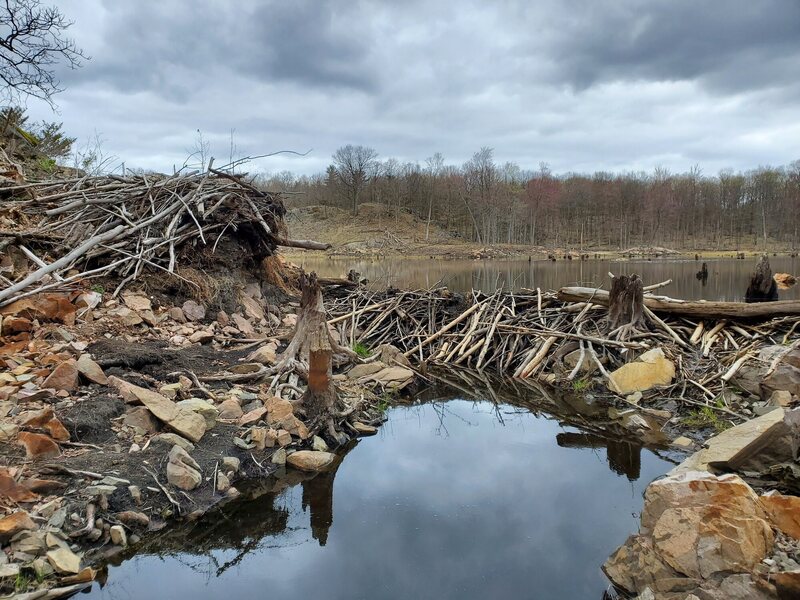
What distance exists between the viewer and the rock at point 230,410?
20.1ft

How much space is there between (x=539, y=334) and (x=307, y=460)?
5.57 m

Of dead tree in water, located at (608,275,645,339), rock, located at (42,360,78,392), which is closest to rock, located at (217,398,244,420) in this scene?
rock, located at (42,360,78,392)

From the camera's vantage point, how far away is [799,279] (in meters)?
26.3

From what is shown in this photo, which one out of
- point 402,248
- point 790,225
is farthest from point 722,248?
point 402,248

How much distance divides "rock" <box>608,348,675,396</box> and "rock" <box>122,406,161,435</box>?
6.54m

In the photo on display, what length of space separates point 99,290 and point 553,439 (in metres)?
6.91

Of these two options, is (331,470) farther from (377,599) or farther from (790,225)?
(790,225)

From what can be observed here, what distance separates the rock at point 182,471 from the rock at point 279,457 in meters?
0.89

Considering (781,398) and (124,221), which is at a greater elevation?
(124,221)

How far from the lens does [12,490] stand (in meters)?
3.94

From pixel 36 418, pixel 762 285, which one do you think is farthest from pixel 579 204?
pixel 36 418

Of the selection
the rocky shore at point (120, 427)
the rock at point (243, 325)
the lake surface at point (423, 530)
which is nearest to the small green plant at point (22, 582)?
the rocky shore at point (120, 427)

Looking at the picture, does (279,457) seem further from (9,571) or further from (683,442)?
(683,442)

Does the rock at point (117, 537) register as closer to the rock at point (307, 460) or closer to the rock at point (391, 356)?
the rock at point (307, 460)
